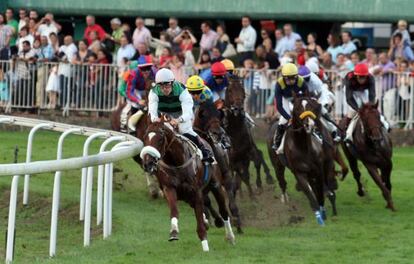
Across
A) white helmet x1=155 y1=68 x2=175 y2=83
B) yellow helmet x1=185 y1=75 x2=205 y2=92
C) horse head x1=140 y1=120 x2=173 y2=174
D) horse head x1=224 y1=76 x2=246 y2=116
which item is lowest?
horse head x1=140 y1=120 x2=173 y2=174

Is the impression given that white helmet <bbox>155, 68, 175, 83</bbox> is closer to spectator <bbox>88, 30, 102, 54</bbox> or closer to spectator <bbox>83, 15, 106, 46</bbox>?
spectator <bbox>88, 30, 102, 54</bbox>

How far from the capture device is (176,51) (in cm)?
2531

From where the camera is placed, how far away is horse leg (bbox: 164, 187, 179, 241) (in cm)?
1309

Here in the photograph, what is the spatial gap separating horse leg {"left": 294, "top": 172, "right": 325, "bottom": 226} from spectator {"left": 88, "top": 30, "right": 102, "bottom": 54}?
926cm

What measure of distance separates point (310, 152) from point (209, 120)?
1902 mm

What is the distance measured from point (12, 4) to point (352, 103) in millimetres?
11243

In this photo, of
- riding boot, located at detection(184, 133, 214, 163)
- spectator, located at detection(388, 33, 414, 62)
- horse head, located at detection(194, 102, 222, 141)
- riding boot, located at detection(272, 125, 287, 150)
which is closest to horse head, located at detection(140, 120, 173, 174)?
riding boot, located at detection(184, 133, 214, 163)

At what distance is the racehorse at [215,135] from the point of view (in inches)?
619

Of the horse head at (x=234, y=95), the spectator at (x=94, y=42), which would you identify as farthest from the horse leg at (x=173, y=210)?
the spectator at (x=94, y=42)

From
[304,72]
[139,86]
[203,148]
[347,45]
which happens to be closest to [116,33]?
[347,45]

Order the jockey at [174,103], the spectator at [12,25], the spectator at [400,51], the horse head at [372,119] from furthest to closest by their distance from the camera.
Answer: the spectator at [12,25], the spectator at [400,51], the horse head at [372,119], the jockey at [174,103]

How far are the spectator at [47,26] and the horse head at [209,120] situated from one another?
35.4 ft

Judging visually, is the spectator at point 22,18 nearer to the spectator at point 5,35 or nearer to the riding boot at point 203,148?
the spectator at point 5,35

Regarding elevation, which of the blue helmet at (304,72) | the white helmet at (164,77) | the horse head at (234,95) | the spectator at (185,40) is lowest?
the horse head at (234,95)
